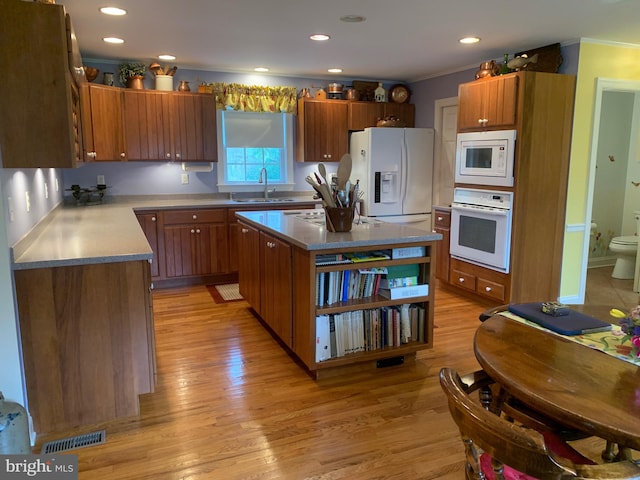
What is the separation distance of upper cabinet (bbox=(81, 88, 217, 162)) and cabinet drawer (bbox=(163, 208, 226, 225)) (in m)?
0.62

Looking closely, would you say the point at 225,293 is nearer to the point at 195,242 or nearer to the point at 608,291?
the point at 195,242

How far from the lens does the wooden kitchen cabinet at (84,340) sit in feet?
7.55

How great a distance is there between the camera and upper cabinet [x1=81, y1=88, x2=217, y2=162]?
4715 millimetres

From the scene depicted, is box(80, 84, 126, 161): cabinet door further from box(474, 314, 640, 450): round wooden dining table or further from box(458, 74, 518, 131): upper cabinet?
box(474, 314, 640, 450): round wooden dining table

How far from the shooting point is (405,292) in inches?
119

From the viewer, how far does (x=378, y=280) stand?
3.05m

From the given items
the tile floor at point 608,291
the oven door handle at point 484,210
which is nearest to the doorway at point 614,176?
the tile floor at point 608,291

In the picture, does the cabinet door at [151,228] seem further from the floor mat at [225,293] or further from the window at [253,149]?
the window at [253,149]

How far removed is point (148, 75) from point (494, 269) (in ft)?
13.4

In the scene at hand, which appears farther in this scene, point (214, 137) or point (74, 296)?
point (214, 137)

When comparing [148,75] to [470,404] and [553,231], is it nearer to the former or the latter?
[553,231]

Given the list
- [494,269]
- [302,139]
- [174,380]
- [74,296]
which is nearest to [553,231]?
[494,269]

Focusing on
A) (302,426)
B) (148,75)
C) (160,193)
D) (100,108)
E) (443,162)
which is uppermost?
(148,75)

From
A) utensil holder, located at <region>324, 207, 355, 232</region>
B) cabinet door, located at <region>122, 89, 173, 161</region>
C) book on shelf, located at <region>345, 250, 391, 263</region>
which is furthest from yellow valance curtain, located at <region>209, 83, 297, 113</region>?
book on shelf, located at <region>345, 250, 391, 263</region>
